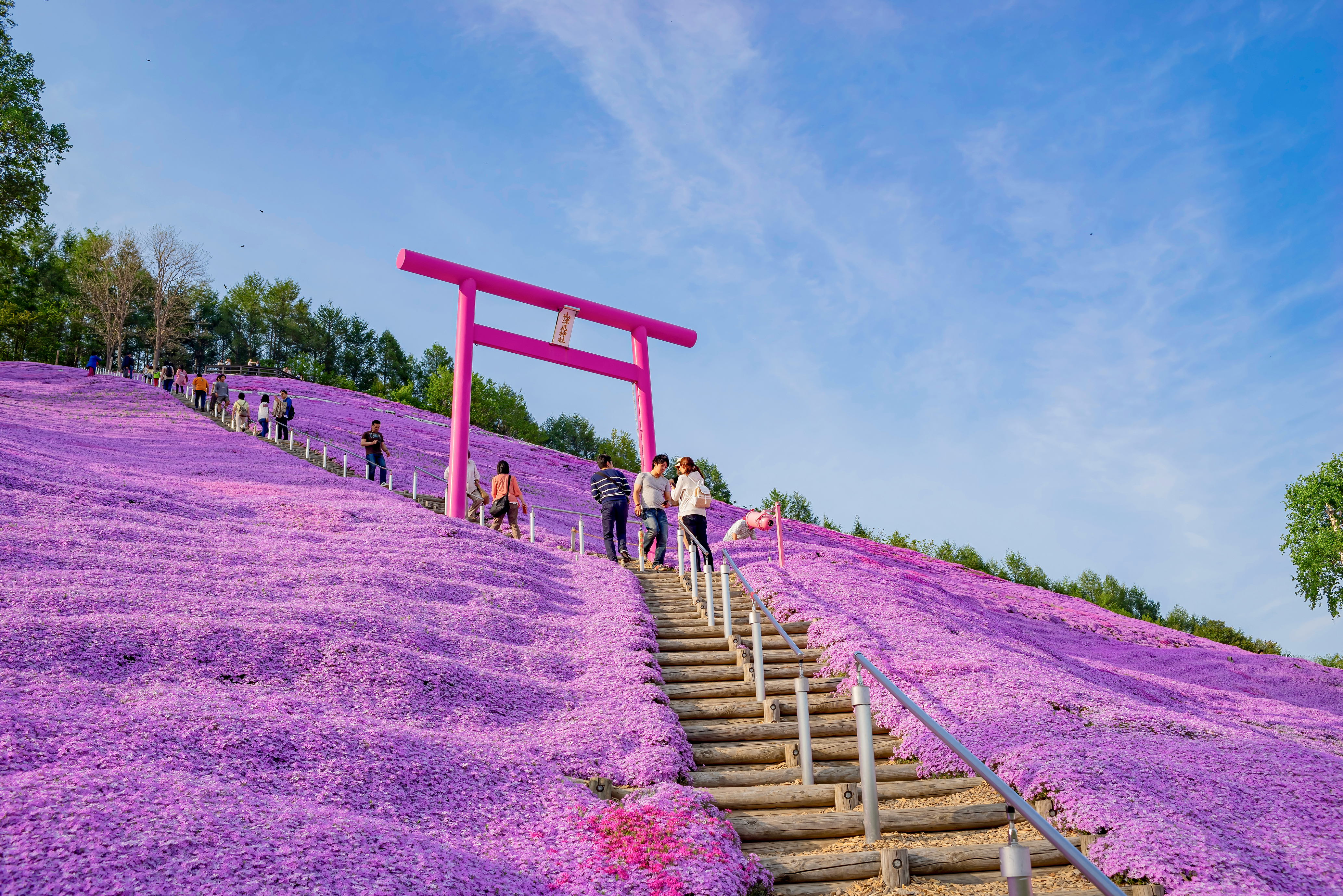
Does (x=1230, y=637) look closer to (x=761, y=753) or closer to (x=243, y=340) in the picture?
(x=761, y=753)

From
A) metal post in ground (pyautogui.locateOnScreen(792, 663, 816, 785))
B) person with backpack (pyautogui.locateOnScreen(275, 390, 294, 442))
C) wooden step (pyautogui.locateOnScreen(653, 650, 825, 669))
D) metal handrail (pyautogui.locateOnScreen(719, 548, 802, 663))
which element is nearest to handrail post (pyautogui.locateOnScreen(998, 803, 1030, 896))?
metal post in ground (pyautogui.locateOnScreen(792, 663, 816, 785))

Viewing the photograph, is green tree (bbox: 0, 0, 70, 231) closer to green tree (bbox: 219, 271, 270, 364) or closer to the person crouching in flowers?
the person crouching in flowers

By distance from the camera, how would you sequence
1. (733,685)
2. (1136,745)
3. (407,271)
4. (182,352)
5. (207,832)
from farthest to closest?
(182,352) → (407,271) → (733,685) → (1136,745) → (207,832)

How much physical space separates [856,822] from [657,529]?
10270mm

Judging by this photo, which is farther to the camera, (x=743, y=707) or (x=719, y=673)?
(x=719, y=673)

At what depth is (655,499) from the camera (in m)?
16.0

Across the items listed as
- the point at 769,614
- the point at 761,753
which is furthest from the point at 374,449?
the point at 761,753

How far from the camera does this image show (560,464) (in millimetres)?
39875

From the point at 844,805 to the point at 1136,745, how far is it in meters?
3.63

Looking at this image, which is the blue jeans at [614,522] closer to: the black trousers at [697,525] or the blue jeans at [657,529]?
the blue jeans at [657,529]

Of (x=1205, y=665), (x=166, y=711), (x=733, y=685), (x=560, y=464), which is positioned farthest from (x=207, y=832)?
(x=560, y=464)

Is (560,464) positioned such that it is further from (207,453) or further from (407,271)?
(407,271)

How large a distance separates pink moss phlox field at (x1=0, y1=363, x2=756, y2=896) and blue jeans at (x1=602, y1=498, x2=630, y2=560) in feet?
5.11

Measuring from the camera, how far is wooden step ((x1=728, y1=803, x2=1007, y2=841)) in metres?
6.64
